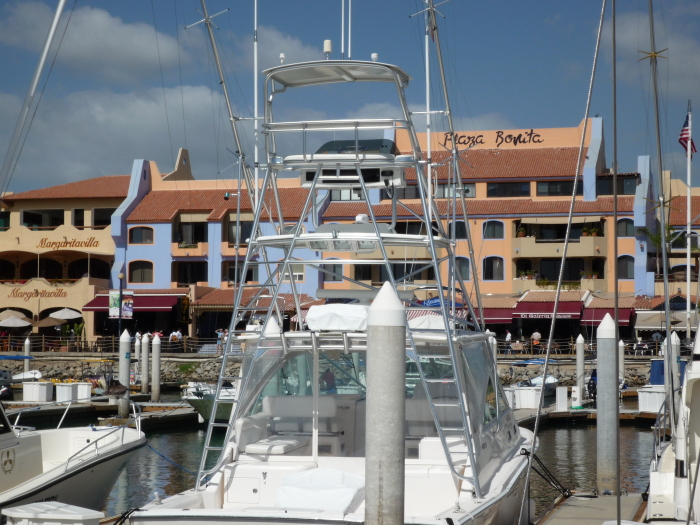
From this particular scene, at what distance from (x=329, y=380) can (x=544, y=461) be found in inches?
443

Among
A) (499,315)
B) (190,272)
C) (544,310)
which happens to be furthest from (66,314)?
(544,310)

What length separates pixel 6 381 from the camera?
33281 mm

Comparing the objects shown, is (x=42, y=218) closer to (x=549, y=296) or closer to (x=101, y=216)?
(x=101, y=216)

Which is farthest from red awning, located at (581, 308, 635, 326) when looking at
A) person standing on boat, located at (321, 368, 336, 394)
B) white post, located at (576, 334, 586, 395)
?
person standing on boat, located at (321, 368, 336, 394)

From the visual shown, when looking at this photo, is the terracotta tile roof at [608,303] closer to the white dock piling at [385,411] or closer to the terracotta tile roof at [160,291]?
the terracotta tile roof at [160,291]

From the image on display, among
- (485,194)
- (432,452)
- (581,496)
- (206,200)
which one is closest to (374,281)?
(485,194)

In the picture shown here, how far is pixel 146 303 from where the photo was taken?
49688 mm

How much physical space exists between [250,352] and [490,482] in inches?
119

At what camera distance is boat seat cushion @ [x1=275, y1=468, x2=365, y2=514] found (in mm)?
8328

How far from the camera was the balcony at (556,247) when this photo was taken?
4734 cm

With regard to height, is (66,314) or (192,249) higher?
(192,249)

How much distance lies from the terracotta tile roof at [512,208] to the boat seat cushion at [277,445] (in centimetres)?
3731

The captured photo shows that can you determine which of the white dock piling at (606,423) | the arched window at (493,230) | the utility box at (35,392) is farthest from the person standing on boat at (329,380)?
the arched window at (493,230)

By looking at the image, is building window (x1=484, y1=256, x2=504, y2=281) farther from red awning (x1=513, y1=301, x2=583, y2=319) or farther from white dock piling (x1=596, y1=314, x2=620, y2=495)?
white dock piling (x1=596, y1=314, x2=620, y2=495)
